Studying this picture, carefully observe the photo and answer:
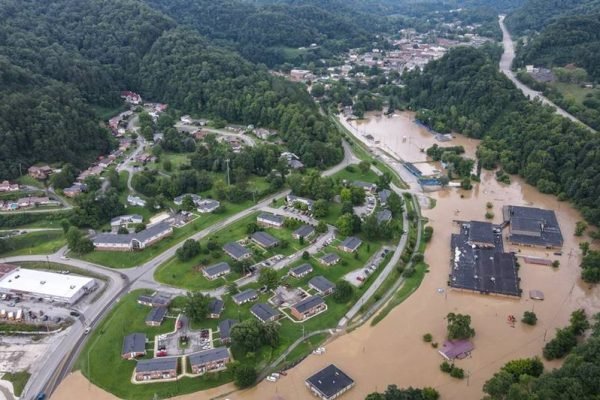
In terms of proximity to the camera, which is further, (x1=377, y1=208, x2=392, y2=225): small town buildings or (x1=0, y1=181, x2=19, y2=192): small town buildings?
(x1=0, y1=181, x2=19, y2=192): small town buildings

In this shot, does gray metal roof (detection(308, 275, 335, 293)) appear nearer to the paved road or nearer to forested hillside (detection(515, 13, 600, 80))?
the paved road


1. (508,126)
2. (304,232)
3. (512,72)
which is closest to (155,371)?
(304,232)

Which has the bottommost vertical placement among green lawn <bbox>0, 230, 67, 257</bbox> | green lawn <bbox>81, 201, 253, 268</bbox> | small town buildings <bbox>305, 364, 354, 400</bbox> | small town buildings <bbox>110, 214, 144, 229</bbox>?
green lawn <bbox>0, 230, 67, 257</bbox>

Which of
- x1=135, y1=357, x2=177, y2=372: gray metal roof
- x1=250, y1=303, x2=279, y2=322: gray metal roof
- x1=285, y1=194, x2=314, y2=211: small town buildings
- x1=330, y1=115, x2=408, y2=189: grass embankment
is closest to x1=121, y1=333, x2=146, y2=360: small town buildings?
x1=135, y1=357, x2=177, y2=372: gray metal roof

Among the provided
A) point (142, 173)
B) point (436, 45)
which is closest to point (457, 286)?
point (142, 173)

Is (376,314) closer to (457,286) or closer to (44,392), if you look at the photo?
(457,286)

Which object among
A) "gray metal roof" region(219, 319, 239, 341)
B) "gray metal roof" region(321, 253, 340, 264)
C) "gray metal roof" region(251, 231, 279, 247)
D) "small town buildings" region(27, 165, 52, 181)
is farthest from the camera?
"small town buildings" region(27, 165, 52, 181)
